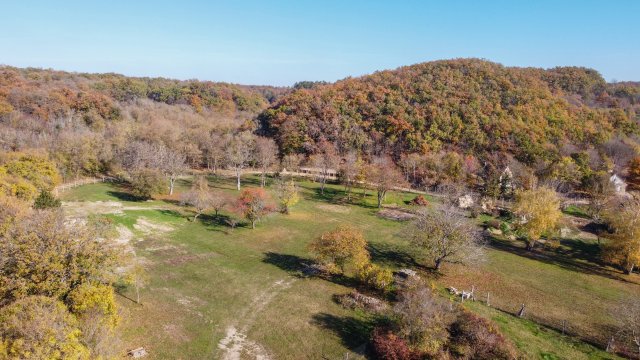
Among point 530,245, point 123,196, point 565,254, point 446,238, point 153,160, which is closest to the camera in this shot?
point 446,238

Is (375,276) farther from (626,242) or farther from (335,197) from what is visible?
(335,197)

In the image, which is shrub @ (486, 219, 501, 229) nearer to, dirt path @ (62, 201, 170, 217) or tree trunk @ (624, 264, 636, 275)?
tree trunk @ (624, 264, 636, 275)

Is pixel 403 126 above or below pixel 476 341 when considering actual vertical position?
above

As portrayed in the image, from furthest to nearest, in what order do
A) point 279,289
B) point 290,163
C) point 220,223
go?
point 290,163 < point 220,223 < point 279,289

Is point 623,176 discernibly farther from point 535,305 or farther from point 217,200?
point 217,200

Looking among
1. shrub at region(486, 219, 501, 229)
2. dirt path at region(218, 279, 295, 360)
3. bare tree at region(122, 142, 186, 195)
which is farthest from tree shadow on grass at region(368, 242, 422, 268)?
bare tree at region(122, 142, 186, 195)

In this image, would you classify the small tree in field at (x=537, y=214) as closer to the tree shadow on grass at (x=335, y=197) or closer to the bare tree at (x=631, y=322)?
the bare tree at (x=631, y=322)

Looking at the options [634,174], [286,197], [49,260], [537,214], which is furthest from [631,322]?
[634,174]
